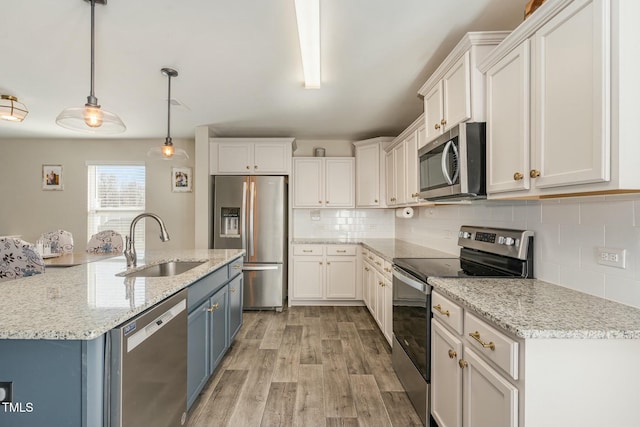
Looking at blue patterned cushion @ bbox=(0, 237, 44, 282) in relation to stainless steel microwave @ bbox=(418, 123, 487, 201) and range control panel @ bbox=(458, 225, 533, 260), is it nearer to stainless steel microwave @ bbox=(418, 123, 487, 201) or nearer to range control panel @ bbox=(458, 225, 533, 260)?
stainless steel microwave @ bbox=(418, 123, 487, 201)

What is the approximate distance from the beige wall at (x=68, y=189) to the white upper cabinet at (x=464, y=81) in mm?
3991

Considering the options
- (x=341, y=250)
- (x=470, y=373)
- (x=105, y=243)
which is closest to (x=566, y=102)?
(x=470, y=373)

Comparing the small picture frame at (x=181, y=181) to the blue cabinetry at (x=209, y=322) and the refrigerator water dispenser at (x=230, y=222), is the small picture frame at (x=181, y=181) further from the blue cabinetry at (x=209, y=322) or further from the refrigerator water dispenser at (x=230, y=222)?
the blue cabinetry at (x=209, y=322)

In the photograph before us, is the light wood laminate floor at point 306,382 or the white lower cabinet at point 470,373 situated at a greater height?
the white lower cabinet at point 470,373

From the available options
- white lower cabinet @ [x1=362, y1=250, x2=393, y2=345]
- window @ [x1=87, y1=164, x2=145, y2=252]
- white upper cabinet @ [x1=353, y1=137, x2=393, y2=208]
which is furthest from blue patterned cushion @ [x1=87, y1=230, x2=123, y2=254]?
white upper cabinet @ [x1=353, y1=137, x2=393, y2=208]

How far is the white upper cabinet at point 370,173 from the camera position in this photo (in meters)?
4.18

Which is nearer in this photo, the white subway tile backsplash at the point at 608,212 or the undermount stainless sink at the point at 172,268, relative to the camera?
the white subway tile backsplash at the point at 608,212

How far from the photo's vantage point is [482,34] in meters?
1.72

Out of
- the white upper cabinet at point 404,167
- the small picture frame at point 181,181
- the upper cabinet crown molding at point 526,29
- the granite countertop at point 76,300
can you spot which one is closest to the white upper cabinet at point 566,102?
the upper cabinet crown molding at point 526,29

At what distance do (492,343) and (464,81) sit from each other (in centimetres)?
141

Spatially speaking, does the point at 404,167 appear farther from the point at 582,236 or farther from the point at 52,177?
the point at 52,177

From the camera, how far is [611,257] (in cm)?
131

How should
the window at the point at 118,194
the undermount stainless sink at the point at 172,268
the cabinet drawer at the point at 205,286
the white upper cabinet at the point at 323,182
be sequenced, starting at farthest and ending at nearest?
1. the window at the point at 118,194
2. the white upper cabinet at the point at 323,182
3. the undermount stainless sink at the point at 172,268
4. the cabinet drawer at the point at 205,286

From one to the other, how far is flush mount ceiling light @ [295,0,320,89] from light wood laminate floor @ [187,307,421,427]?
2.34 m
